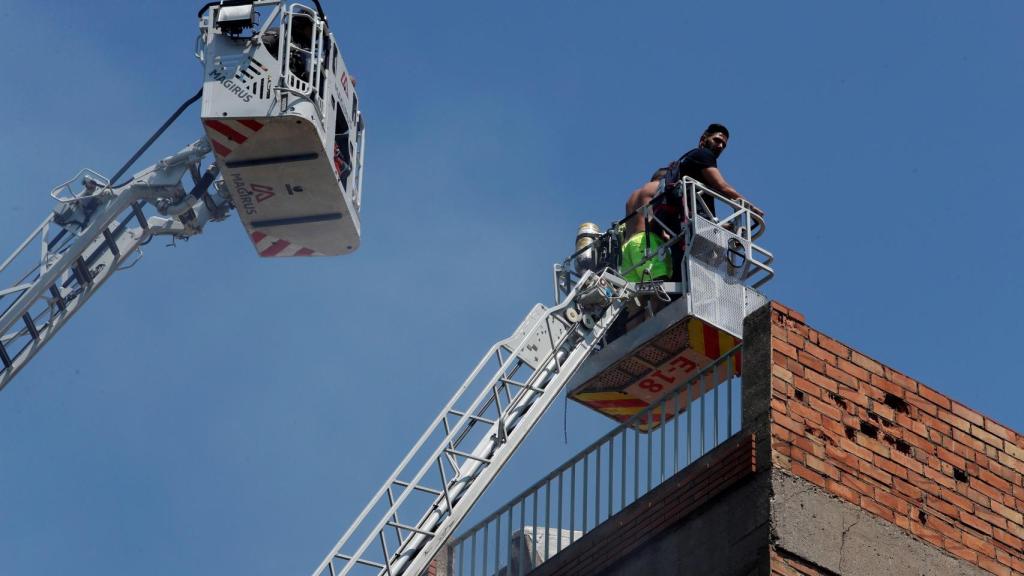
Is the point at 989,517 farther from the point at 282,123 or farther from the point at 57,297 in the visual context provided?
the point at 57,297

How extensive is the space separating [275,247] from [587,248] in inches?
122

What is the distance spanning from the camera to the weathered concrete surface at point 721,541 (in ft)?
44.5

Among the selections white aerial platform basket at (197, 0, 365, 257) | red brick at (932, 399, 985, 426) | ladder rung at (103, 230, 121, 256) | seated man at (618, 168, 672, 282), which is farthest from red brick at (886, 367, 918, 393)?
ladder rung at (103, 230, 121, 256)

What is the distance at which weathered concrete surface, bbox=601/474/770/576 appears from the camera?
1356 centimetres

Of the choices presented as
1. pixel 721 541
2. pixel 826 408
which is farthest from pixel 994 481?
pixel 721 541

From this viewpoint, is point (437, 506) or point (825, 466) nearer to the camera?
point (825, 466)

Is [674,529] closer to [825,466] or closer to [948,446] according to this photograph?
[825,466]

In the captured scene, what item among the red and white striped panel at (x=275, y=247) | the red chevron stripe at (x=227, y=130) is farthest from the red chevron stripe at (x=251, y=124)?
the red and white striped panel at (x=275, y=247)

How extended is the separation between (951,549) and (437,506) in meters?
4.42

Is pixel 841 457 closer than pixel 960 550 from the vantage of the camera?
Yes

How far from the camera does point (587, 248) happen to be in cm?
1909

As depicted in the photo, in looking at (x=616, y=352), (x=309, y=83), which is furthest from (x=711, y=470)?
(x=309, y=83)

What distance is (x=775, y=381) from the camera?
46.6 ft

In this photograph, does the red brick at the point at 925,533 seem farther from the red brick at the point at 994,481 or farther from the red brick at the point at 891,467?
the red brick at the point at 994,481
